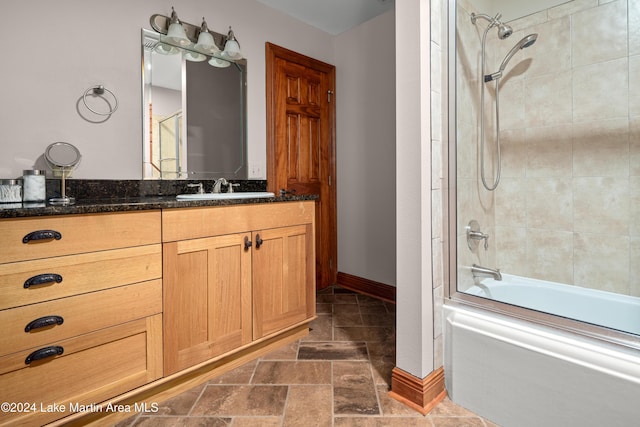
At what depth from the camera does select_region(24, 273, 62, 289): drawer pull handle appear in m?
1.16

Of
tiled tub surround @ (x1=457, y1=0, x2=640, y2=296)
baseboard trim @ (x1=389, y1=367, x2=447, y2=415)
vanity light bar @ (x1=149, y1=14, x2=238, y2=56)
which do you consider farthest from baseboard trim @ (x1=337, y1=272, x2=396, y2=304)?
vanity light bar @ (x1=149, y1=14, x2=238, y2=56)

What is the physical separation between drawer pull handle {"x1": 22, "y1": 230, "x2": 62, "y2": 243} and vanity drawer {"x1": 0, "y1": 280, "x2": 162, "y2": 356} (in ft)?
0.78

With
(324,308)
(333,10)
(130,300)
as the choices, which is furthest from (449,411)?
(333,10)

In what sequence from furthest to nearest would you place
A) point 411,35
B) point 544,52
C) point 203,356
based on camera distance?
point 544,52 → point 203,356 → point 411,35

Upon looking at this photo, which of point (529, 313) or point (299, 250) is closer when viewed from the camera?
point (529, 313)

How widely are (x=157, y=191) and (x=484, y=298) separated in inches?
76.9

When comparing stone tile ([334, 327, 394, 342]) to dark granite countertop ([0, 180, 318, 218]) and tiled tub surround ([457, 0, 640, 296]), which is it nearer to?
tiled tub surround ([457, 0, 640, 296])

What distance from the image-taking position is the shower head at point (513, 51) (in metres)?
2.06

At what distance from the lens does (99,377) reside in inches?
52.4

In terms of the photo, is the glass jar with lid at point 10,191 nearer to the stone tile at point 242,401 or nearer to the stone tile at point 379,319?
the stone tile at point 242,401

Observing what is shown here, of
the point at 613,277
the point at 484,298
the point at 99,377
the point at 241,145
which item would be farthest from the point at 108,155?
the point at 613,277

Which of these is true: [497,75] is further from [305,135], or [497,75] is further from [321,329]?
[321,329]

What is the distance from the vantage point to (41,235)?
1177 millimetres

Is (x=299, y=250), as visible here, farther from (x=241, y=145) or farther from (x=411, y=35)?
(x=411, y=35)
